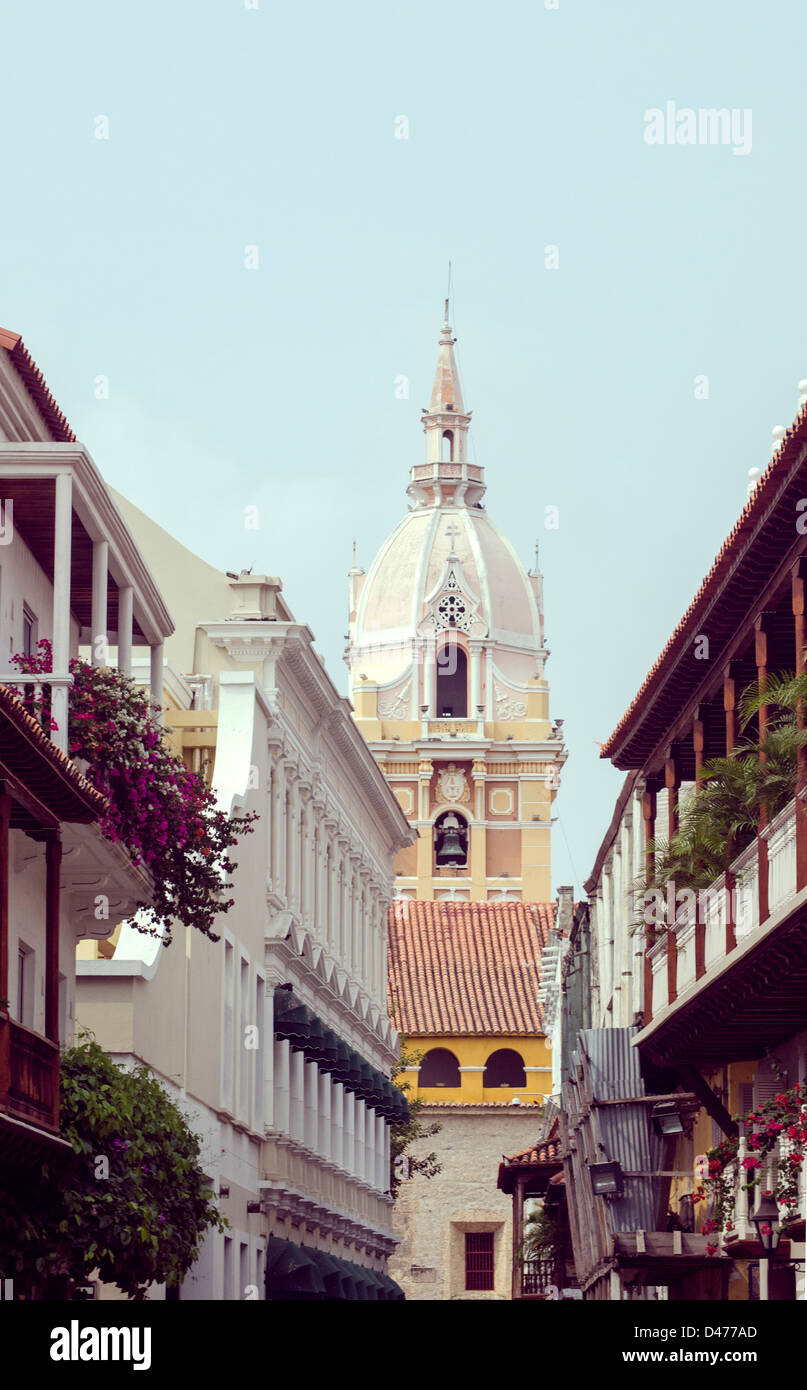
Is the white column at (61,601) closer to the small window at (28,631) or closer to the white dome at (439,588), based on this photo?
the small window at (28,631)

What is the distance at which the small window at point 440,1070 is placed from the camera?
7888 centimetres

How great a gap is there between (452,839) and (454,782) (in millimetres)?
2148

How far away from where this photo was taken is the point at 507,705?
10356 centimetres

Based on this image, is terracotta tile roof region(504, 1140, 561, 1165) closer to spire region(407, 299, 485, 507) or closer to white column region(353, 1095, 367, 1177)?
white column region(353, 1095, 367, 1177)

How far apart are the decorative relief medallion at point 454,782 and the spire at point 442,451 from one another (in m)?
13.1

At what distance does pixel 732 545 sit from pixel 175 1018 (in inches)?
430

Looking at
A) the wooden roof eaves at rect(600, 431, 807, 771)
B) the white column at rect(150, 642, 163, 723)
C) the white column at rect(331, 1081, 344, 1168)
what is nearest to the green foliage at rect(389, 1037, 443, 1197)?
the white column at rect(331, 1081, 344, 1168)

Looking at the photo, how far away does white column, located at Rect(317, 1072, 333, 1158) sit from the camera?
4753cm

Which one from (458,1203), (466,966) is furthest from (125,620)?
(466,966)

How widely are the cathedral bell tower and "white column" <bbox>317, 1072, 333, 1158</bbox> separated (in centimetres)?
5161

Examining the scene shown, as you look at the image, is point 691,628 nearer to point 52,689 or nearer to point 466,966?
point 52,689
